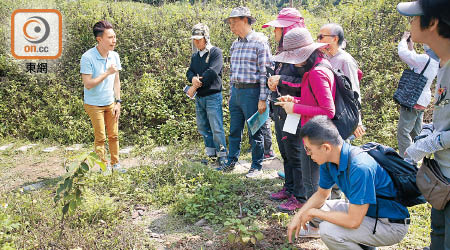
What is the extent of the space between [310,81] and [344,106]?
0.38m

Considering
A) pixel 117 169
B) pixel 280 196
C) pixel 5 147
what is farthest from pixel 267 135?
pixel 5 147

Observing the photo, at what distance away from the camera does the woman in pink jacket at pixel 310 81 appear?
9.53ft

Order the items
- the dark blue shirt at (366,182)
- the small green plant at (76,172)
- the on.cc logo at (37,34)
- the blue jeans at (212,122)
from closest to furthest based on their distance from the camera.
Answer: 1. the dark blue shirt at (366,182)
2. the small green plant at (76,172)
3. the blue jeans at (212,122)
4. the on.cc logo at (37,34)

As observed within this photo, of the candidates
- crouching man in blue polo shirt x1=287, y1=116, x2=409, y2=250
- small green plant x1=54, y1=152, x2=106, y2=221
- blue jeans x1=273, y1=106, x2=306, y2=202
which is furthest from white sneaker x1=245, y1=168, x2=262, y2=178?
small green plant x1=54, y1=152, x2=106, y2=221

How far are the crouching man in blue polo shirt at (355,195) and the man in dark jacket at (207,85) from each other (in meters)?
2.63

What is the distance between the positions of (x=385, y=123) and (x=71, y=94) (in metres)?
Answer: 6.33

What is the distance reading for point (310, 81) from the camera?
297cm

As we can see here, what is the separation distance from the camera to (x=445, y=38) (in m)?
1.88

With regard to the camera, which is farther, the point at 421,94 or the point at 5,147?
the point at 5,147

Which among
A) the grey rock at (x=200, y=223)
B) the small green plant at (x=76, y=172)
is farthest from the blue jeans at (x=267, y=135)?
the small green plant at (x=76, y=172)

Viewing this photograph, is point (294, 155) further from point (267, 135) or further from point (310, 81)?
point (267, 135)

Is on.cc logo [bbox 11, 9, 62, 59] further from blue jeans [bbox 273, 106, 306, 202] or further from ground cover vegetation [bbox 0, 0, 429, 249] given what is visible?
blue jeans [bbox 273, 106, 306, 202]

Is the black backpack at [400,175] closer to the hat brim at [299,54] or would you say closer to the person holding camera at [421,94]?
the hat brim at [299,54]

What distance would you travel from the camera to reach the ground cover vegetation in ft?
10.4
